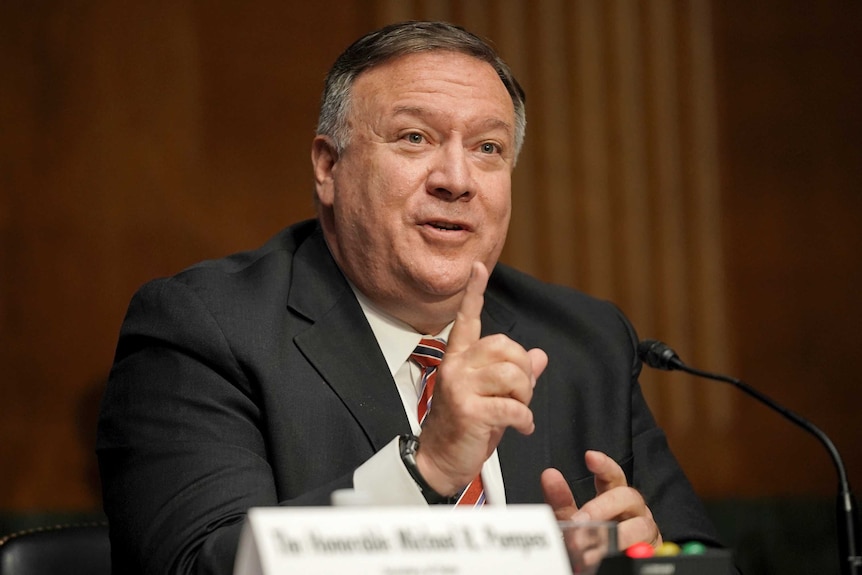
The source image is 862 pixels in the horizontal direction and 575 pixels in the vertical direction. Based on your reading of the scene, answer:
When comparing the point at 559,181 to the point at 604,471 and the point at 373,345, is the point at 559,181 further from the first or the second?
the point at 604,471

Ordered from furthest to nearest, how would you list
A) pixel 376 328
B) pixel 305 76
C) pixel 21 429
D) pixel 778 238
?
pixel 778 238 < pixel 305 76 < pixel 21 429 < pixel 376 328

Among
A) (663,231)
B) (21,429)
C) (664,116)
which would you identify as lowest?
(21,429)

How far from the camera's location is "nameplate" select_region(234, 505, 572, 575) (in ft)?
3.50

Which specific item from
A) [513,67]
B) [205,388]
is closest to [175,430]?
[205,388]

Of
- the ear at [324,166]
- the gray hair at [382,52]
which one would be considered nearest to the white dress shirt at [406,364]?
the ear at [324,166]

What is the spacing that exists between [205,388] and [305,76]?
6.38 feet

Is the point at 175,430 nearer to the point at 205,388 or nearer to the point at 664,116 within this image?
the point at 205,388

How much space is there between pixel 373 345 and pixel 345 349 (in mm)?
62

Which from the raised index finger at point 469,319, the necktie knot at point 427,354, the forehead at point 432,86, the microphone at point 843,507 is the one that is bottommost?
the microphone at point 843,507

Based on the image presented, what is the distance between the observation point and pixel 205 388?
6.63 feet

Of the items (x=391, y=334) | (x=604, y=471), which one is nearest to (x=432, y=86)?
(x=391, y=334)

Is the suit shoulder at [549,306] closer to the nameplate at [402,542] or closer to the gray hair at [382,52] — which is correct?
the gray hair at [382,52]

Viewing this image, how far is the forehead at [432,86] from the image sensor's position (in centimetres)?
230

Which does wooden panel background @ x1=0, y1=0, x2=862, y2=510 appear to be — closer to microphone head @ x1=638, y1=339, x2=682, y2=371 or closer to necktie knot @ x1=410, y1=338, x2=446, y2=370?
necktie knot @ x1=410, y1=338, x2=446, y2=370
